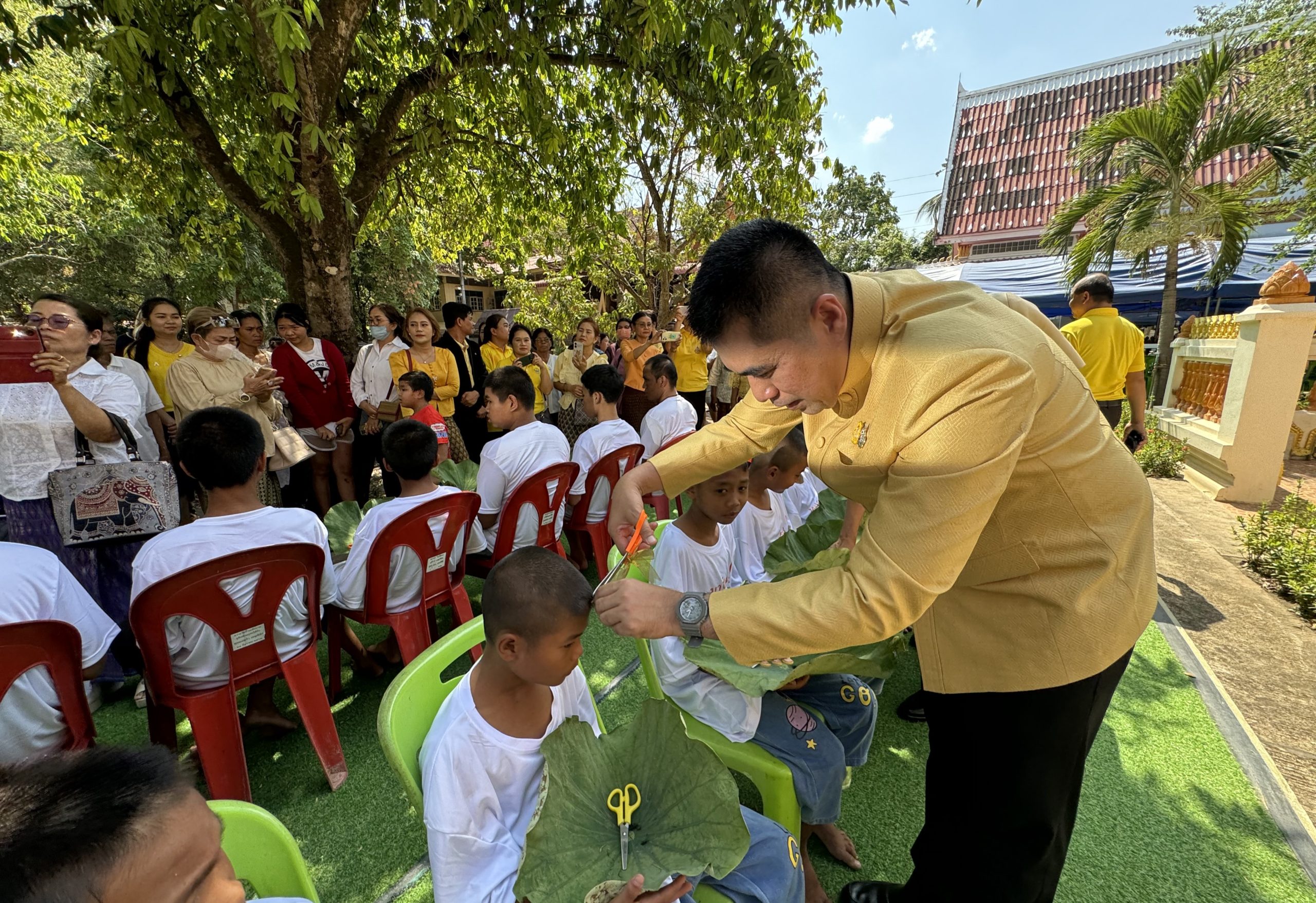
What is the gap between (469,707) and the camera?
4.50 feet

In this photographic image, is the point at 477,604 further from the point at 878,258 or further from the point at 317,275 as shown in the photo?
the point at 878,258

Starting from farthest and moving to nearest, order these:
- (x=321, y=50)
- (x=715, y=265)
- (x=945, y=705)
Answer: (x=321, y=50) < (x=945, y=705) < (x=715, y=265)

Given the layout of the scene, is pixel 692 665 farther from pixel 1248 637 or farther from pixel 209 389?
pixel 209 389

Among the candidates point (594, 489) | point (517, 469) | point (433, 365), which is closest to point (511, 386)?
point (517, 469)

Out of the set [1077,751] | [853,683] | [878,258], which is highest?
[878,258]

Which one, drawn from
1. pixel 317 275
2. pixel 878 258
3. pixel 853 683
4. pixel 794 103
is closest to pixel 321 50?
pixel 317 275

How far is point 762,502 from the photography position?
2850mm

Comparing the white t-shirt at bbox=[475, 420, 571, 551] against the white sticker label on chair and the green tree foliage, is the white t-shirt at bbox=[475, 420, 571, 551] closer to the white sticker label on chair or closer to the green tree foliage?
the white sticker label on chair

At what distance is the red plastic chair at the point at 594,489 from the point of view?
3910mm

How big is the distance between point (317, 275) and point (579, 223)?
3.06 m

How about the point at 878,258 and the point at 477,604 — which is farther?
the point at 878,258

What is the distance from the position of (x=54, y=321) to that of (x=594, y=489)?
293 centimetres

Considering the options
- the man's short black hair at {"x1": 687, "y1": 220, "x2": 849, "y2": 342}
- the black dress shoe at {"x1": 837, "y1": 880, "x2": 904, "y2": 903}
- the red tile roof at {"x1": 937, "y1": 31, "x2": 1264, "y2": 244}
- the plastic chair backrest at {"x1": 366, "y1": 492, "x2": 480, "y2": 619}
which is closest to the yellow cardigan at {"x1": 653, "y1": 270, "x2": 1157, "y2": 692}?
the man's short black hair at {"x1": 687, "y1": 220, "x2": 849, "y2": 342}

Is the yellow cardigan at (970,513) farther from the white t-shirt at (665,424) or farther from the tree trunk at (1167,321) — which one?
the tree trunk at (1167,321)
